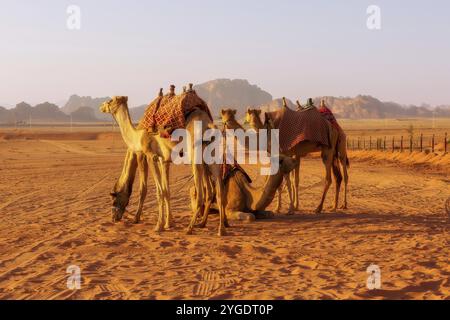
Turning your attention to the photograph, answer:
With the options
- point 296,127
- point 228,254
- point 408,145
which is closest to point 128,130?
point 296,127

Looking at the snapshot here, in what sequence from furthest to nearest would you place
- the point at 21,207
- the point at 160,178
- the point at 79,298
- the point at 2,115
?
the point at 2,115 → the point at 21,207 → the point at 160,178 → the point at 79,298

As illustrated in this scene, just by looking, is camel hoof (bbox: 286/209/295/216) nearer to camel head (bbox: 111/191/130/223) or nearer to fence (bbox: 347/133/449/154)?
camel head (bbox: 111/191/130/223)

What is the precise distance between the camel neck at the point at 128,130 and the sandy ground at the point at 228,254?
1658 mm

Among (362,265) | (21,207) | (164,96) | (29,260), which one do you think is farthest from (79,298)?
(21,207)

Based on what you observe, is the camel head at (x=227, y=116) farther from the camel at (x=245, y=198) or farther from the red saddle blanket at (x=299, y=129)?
the red saddle blanket at (x=299, y=129)

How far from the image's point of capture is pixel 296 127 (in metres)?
11.2

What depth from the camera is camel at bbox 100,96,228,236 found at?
29.4 ft

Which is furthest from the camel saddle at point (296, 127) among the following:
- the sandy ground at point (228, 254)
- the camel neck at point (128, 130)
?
the camel neck at point (128, 130)

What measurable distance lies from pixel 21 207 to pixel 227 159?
18.6 ft

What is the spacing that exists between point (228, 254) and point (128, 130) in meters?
3.97

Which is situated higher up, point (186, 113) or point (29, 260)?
point (186, 113)

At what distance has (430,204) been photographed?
43.6ft

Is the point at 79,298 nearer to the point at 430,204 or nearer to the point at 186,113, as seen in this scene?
the point at 186,113

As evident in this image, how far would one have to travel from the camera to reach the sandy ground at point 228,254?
6000 millimetres
